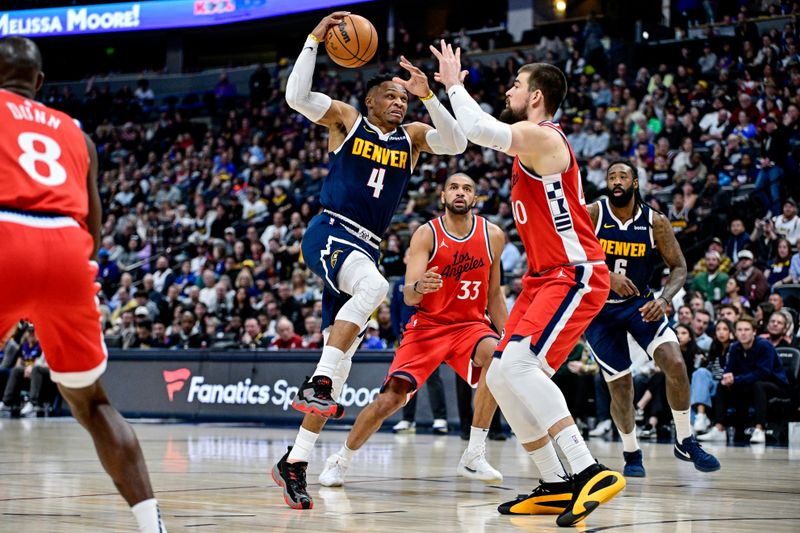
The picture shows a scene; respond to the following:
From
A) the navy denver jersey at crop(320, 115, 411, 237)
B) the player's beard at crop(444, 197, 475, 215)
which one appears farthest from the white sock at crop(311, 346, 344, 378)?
the player's beard at crop(444, 197, 475, 215)

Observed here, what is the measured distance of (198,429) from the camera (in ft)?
44.9

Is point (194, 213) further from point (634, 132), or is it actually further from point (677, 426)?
point (677, 426)

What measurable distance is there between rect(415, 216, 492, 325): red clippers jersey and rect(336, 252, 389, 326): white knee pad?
60.9 inches

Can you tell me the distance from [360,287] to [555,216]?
126cm

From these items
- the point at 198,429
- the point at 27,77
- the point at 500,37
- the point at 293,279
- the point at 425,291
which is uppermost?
the point at 500,37

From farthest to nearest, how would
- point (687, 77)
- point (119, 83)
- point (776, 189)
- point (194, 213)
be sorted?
point (119, 83)
point (194, 213)
point (687, 77)
point (776, 189)

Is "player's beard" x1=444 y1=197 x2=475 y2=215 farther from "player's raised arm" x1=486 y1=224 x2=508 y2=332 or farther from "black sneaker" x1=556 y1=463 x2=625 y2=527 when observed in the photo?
"black sneaker" x1=556 y1=463 x2=625 y2=527

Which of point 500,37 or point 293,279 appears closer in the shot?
point 293,279

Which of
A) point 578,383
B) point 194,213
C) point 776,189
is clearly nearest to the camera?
point 578,383

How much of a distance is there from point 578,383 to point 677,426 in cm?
522

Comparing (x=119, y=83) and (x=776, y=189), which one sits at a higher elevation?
(x=119, y=83)

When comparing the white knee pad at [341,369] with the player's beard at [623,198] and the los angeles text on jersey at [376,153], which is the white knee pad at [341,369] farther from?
the player's beard at [623,198]

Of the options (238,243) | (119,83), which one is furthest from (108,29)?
(238,243)

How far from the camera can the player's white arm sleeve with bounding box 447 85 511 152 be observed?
511 centimetres
